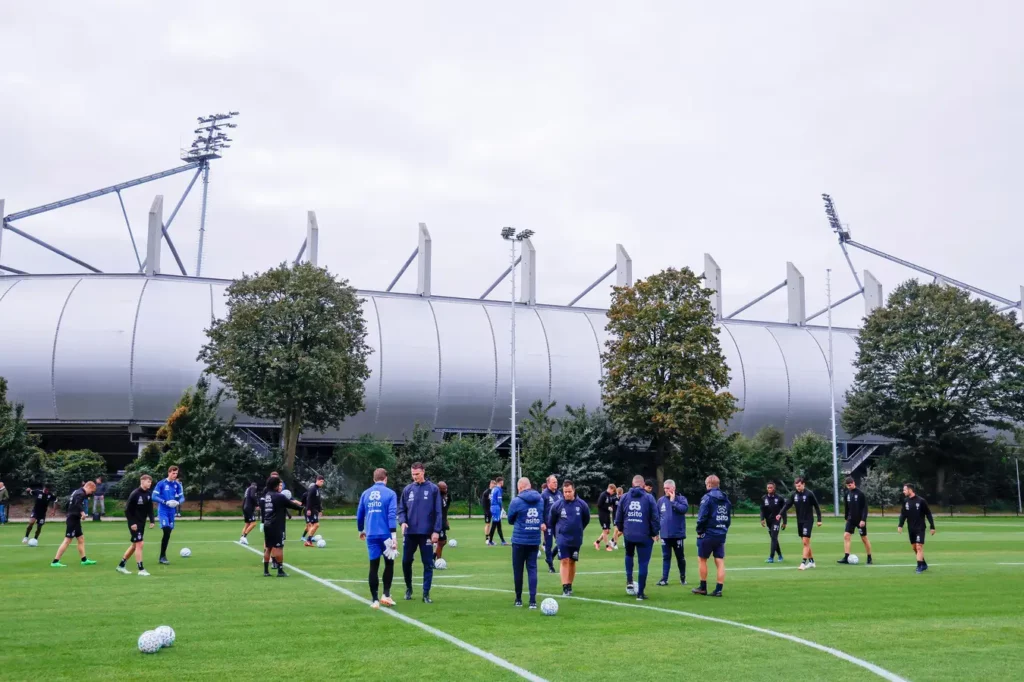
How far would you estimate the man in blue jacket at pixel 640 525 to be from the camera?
1562 centimetres

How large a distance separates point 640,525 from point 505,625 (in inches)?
151

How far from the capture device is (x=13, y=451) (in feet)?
165

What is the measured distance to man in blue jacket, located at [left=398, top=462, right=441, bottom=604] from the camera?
14633 millimetres

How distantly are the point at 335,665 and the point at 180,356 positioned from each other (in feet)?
183

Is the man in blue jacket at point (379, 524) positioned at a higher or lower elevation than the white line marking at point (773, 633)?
higher

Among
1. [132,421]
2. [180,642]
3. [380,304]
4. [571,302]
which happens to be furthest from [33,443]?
[180,642]

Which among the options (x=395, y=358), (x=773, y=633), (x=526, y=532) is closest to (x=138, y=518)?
(x=526, y=532)

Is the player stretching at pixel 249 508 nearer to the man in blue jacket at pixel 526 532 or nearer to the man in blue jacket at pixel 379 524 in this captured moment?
the man in blue jacket at pixel 379 524

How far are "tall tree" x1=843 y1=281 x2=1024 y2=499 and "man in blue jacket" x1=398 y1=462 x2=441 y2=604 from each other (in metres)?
55.7

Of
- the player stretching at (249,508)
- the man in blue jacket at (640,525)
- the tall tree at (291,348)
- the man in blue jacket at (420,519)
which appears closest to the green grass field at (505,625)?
the man in blue jacket at (640,525)

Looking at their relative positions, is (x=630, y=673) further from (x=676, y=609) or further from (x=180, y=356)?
(x=180, y=356)

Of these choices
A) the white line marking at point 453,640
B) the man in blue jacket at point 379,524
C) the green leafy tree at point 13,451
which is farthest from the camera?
the green leafy tree at point 13,451

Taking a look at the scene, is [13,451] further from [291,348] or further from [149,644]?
[149,644]

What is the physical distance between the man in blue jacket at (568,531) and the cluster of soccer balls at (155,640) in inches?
278
